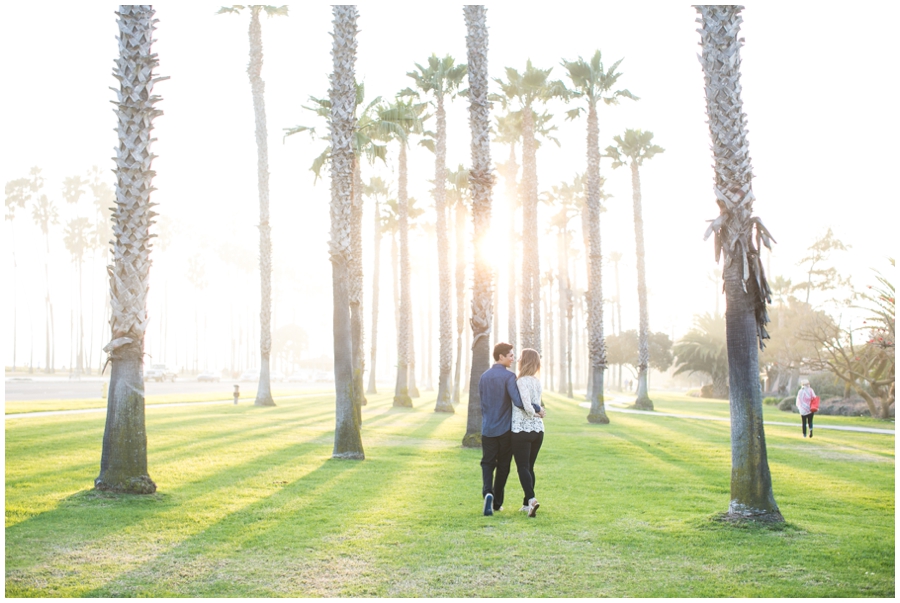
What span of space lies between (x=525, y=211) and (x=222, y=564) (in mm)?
28959

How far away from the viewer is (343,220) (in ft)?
47.6

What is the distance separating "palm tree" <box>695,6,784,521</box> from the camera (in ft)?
27.7

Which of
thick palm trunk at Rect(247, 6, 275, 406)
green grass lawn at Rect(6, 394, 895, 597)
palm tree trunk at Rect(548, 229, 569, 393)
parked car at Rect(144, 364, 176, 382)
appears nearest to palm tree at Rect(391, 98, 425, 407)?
thick palm trunk at Rect(247, 6, 275, 406)

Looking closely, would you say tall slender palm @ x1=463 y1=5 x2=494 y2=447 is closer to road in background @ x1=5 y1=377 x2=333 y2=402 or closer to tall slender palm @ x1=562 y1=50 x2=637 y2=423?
tall slender palm @ x1=562 y1=50 x2=637 y2=423

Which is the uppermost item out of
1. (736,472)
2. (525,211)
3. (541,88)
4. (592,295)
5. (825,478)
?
(541,88)

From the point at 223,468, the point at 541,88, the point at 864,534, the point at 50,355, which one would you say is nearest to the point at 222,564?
the point at 223,468

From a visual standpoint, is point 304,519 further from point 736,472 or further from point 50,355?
point 50,355

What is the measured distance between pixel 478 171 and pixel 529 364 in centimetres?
934

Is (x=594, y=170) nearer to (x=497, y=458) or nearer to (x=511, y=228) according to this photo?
(x=511, y=228)

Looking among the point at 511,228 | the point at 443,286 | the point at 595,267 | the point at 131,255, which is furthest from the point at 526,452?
the point at 511,228

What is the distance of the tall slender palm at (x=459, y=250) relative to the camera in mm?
31489

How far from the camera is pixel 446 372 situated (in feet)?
99.9

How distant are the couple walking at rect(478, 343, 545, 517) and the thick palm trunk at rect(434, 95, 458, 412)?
21.0 meters

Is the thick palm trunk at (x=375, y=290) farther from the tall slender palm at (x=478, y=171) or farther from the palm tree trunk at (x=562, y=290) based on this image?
the tall slender palm at (x=478, y=171)
